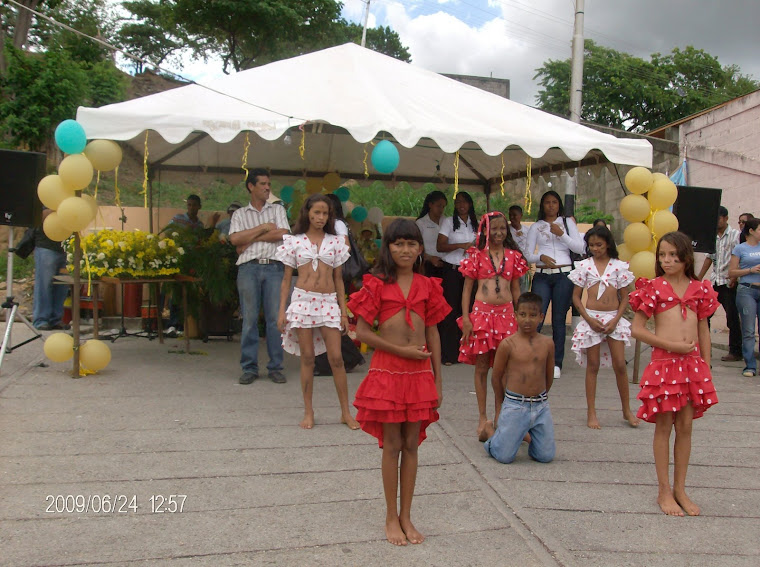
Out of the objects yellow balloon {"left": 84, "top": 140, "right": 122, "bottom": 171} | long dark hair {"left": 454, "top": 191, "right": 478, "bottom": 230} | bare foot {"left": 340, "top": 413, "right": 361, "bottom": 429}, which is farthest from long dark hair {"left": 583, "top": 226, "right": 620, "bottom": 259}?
yellow balloon {"left": 84, "top": 140, "right": 122, "bottom": 171}

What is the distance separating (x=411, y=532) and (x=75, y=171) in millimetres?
4553

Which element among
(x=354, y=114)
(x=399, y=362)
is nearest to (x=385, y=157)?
(x=354, y=114)

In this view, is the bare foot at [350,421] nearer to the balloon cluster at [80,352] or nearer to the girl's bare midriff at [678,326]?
the girl's bare midriff at [678,326]

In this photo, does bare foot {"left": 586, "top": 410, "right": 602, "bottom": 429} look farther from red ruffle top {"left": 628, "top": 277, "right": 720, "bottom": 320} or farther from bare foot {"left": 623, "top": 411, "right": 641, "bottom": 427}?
red ruffle top {"left": 628, "top": 277, "right": 720, "bottom": 320}

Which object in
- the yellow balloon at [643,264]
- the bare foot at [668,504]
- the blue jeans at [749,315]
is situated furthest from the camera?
the blue jeans at [749,315]

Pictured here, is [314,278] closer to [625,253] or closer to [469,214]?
[469,214]

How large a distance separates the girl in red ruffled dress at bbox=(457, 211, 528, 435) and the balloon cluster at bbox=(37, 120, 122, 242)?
3.48 meters

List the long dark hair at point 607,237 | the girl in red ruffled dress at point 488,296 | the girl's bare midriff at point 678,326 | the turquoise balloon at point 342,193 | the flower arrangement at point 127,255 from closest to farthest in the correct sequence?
the girl's bare midriff at point 678,326 → the girl in red ruffled dress at point 488,296 → the long dark hair at point 607,237 → the flower arrangement at point 127,255 → the turquoise balloon at point 342,193

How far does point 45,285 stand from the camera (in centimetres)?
1009

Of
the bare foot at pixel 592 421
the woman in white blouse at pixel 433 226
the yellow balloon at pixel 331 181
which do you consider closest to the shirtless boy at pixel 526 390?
the bare foot at pixel 592 421

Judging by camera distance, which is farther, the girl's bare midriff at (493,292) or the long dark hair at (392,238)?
the girl's bare midriff at (493,292)

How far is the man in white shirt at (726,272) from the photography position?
352 inches

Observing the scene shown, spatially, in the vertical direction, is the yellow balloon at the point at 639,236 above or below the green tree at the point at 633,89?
below

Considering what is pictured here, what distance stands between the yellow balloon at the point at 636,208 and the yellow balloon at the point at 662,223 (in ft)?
0.34
